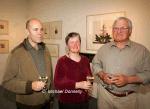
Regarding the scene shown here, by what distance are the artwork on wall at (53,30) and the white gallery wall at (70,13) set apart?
12 centimetres

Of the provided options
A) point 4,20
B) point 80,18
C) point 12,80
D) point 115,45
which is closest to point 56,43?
point 80,18

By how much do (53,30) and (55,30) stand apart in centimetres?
11

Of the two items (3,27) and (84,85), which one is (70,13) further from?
(84,85)

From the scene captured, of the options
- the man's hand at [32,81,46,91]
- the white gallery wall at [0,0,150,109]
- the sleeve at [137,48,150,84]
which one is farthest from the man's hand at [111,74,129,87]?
the white gallery wall at [0,0,150,109]

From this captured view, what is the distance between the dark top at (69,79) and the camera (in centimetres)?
235

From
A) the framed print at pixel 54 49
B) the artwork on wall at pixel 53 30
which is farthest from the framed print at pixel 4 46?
the framed print at pixel 54 49

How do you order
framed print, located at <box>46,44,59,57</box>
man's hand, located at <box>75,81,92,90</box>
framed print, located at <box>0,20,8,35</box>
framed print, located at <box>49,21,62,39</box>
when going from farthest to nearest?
framed print, located at <box>0,20,8,35</box> → framed print, located at <box>46,44,59,57</box> → framed print, located at <box>49,21,62,39</box> → man's hand, located at <box>75,81,92,90</box>

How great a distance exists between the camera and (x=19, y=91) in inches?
80.3

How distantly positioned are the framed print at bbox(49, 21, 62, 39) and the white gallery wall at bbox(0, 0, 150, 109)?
0.12 metres

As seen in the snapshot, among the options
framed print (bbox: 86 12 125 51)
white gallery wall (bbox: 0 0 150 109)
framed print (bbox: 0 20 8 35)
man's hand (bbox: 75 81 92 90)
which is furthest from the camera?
framed print (bbox: 0 20 8 35)

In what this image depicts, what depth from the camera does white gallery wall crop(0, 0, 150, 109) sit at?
11.6ft

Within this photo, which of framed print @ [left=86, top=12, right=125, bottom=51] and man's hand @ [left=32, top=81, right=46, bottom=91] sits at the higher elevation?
framed print @ [left=86, top=12, right=125, bottom=51]

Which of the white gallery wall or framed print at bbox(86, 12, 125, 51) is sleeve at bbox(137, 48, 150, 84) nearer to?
the white gallery wall

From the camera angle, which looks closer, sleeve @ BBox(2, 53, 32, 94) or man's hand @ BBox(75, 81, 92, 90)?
sleeve @ BBox(2, 53, 32, 94)
